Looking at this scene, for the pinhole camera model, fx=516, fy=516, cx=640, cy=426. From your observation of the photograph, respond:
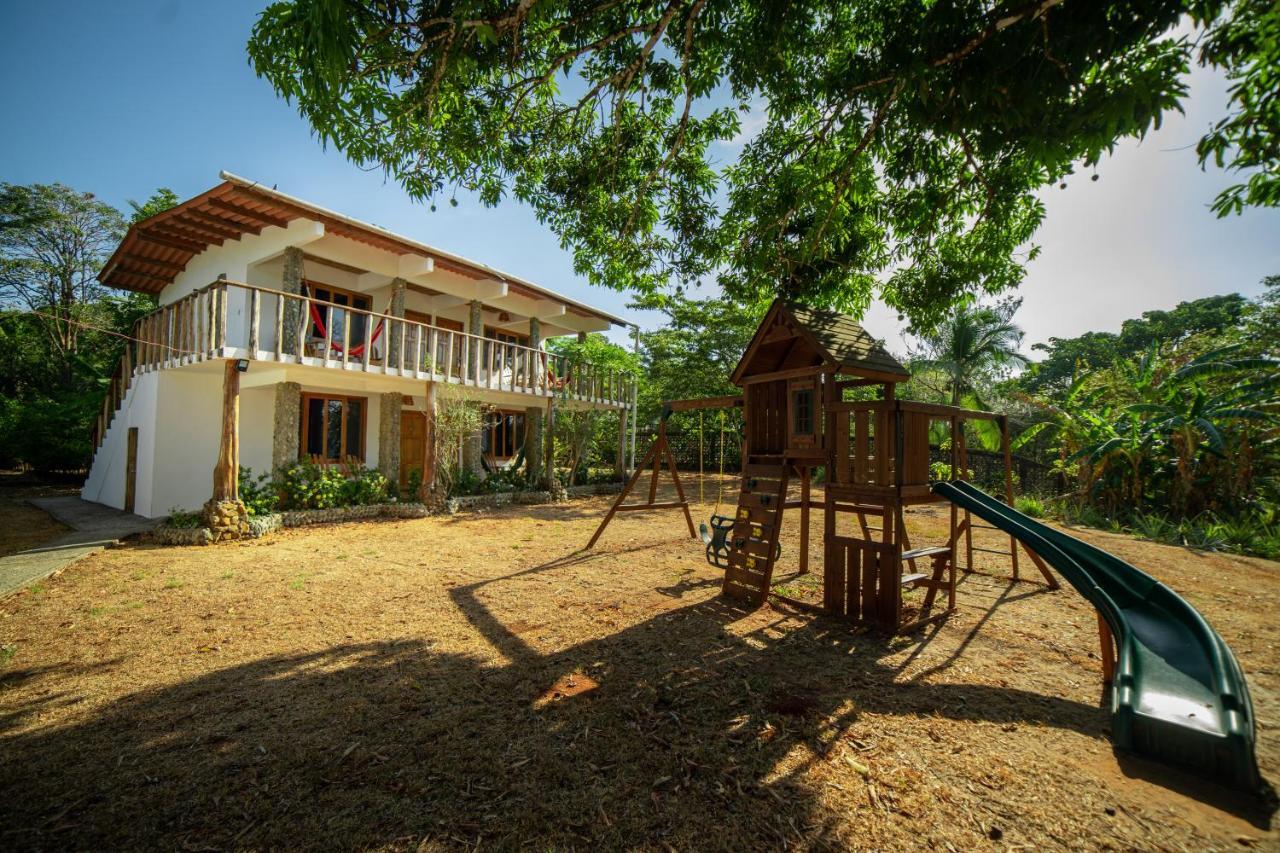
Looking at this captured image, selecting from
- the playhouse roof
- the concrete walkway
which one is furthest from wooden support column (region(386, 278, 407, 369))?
the playhouse roof

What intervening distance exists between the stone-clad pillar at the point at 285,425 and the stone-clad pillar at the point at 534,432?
23.8 ft

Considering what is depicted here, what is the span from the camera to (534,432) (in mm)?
18656

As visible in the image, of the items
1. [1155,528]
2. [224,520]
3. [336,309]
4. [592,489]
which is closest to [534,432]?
[592,489]

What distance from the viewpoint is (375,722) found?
11.5ft

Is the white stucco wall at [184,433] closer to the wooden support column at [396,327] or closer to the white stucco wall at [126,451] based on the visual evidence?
the white stucco wall at [126,451]

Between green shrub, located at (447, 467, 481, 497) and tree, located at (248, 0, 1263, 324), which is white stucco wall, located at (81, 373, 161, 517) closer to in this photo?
green shrub, located at (447, 467, 481, 497)

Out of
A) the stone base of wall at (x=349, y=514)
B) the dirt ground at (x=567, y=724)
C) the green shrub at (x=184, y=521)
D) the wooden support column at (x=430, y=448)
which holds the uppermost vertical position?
the wooden support column at (x=430, y=448)

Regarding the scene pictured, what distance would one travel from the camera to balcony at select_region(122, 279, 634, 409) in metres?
10.1


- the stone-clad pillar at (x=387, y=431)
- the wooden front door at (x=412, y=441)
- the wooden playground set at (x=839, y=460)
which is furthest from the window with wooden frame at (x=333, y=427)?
the wooden playground set at (x=839, y=460)

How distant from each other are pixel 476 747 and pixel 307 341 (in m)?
12.1

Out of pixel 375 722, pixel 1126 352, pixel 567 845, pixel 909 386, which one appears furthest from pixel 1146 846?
pixel 1126 352

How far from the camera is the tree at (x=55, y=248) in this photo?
80.9 ft

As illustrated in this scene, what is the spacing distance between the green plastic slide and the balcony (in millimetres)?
12328

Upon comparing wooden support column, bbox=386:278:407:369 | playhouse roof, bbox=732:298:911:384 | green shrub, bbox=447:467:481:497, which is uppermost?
wooden support column, bbox=386:278:407:369
